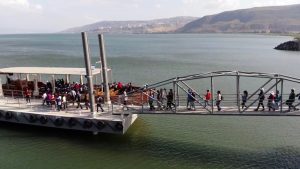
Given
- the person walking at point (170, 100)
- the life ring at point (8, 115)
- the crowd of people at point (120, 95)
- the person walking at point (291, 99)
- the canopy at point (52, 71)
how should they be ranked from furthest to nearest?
1. the canopy at point (52, 71)
2. the life ring at point (8, 115)
3. the person walking at point (170, 100)
4. the crowd of people at point (120, 95)
5. the person walking at point (291, 99)

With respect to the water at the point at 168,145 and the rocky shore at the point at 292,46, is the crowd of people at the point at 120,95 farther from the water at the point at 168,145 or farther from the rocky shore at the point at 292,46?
the rocky shore at the point at 292,46

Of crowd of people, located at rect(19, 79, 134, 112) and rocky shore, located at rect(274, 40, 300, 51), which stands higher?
crowd of people, located at rect(19, 79, 134, 112)

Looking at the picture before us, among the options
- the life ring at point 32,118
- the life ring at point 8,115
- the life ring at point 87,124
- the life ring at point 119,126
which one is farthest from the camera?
the life ring at point 8,115

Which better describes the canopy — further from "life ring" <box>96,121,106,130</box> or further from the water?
"life ring" <box>96,121,106,130</box>

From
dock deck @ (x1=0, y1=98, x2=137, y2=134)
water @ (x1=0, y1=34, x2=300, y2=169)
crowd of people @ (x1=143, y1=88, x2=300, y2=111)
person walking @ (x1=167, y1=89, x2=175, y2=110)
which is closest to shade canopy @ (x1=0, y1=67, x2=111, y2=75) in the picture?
dock deck @ (x1=0, y1=98, x2=137, y2=134)

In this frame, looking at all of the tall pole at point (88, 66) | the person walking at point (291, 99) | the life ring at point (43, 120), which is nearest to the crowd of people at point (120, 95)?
the person walking at point (291, 99)

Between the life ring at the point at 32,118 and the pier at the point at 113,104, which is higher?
the pier at the point at 113,104

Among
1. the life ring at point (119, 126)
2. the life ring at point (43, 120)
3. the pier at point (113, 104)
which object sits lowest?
the life ring at point (119, 126)

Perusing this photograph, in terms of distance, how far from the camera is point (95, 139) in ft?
76.4

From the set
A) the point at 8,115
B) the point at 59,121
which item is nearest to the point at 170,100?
the point at 59,121

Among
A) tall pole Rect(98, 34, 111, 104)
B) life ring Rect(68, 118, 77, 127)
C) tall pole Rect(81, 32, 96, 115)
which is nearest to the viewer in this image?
tall pole Rect(81, 32, 96, 115)

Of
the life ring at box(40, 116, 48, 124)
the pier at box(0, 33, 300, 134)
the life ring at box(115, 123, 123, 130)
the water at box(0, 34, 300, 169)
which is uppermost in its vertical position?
the pier at box(0, 33, 300, 134)

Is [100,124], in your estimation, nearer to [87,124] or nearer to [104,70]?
[87,124]

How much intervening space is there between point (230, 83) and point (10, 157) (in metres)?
29.1
